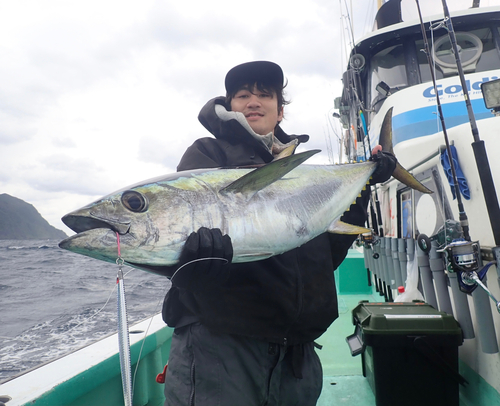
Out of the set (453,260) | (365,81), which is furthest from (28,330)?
(365,81)

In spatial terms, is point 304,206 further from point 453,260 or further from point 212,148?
point 453,260

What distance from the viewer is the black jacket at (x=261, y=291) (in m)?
1.34

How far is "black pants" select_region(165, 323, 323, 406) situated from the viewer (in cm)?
133

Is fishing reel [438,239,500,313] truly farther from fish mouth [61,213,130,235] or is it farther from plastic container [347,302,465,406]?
fish mouth [61,213,130,235]

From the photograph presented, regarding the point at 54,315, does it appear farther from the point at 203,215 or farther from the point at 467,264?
the point at 467,264

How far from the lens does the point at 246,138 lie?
155 cm

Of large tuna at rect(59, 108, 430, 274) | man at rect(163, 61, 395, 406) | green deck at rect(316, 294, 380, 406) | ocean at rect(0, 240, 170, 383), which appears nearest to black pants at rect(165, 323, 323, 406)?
man at rect(163, 61, 395, 406)

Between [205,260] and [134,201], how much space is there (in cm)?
28

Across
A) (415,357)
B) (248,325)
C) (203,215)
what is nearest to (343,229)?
(248,325)

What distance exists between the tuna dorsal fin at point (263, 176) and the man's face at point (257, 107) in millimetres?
651

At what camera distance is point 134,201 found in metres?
0.97

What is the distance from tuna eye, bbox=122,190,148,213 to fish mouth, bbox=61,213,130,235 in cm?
6

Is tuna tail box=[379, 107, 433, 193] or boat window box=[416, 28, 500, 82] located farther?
boat window box=[416, 28, 500, 82]

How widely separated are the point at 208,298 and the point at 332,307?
22.9 inches
